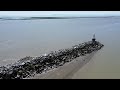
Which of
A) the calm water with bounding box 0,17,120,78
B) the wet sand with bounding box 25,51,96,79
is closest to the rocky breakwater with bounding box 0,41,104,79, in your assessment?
the wet sand with bounding box 25,51,96,79

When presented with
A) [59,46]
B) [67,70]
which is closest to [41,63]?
[67,70]

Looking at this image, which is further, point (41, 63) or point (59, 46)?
point (59, 46)

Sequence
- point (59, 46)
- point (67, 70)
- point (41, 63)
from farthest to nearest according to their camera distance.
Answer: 1. point (59, 46)
2. point (41, 63)
3. point (67, 70)

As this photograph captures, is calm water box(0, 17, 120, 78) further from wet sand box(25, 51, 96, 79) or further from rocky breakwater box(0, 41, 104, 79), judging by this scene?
rocky breakwater box(0, 41, 104, 79)

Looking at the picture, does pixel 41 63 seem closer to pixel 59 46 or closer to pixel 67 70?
pixel 67 70

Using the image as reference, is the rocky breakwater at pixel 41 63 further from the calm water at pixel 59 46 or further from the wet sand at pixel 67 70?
the calm water at pixel 59 46
